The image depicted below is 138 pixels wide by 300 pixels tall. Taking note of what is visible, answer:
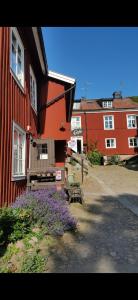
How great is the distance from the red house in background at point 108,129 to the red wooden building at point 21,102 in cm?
2363

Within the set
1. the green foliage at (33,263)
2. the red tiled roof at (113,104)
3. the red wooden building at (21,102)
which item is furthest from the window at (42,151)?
the red tiled roof at (113,104)

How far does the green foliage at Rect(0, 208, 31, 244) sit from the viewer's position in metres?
4.71

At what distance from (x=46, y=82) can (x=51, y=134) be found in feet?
8.59

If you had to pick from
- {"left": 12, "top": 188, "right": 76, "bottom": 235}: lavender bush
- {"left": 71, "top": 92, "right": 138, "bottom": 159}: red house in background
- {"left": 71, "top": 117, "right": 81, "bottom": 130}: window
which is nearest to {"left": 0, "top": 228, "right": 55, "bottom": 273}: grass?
{"left": 12, "top": 188, "right": 76, "bottom": 235}: lavender bush

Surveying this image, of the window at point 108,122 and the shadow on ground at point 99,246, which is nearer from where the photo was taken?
the shadow on ground at point 99,246

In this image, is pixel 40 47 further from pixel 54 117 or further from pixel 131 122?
pixel 131 122

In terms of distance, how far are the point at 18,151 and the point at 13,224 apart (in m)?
3.48

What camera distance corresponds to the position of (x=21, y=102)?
8406mm

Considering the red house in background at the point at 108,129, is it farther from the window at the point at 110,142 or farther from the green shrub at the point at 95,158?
the green shrub at the point at 95,158

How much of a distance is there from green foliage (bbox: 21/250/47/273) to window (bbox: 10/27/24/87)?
16.7 ft

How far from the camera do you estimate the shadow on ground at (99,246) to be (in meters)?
4.36

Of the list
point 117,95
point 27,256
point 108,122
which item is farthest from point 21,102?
point 117,95
